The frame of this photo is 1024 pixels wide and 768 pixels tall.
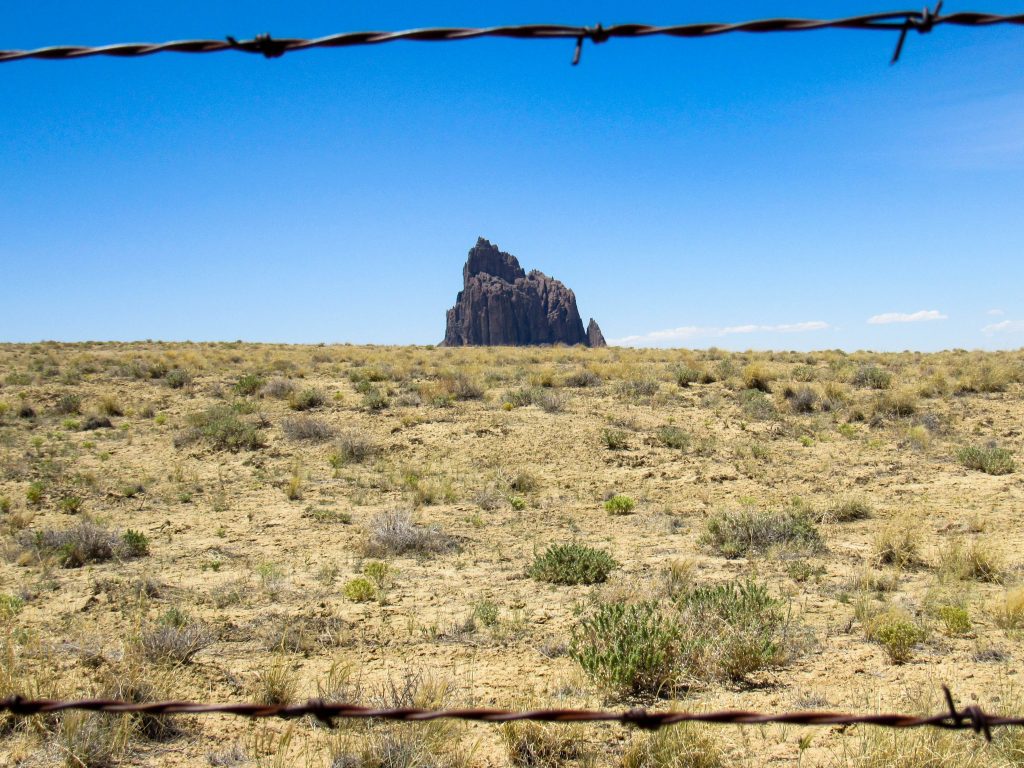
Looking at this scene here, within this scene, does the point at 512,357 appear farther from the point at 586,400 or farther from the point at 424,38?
the point at 424,38

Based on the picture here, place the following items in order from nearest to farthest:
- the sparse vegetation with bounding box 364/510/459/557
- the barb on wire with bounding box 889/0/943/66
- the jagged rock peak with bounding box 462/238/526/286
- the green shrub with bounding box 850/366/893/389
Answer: the barb on wire with bounding box 889/0/943/66
the sparse vegetation with bounding box 364/510/459/557
the green shrub with bounding box 850/366/893/389
the jagged rock peak with bounding box 462/238/526/286

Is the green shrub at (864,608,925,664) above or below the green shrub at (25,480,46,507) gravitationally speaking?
below

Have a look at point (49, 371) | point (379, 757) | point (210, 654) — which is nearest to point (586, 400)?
point (210, 654)

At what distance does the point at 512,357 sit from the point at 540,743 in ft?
93.4

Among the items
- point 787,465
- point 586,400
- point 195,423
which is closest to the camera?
point 787,465

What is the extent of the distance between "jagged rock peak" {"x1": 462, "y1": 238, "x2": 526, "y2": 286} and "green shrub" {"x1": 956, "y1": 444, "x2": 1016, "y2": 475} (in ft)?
492

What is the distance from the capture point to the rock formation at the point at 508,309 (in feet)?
487

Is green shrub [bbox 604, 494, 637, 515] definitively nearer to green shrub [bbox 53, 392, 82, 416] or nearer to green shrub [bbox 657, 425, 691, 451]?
green shrub [bbox 657, 425, 691, 451]

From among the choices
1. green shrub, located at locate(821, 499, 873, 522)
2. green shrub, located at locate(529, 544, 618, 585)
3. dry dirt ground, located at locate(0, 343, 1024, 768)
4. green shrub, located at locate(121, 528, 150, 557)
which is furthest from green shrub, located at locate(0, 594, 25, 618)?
green shrub, located at locate(821, 499, 873, 522)

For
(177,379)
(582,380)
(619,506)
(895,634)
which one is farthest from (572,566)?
(177,379)

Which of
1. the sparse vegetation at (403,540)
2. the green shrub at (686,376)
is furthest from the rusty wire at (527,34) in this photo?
the green shrub at (686,376)

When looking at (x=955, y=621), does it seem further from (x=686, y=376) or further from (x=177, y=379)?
(x=177, y=379)

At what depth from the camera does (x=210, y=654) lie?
232 inches

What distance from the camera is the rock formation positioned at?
148 m
